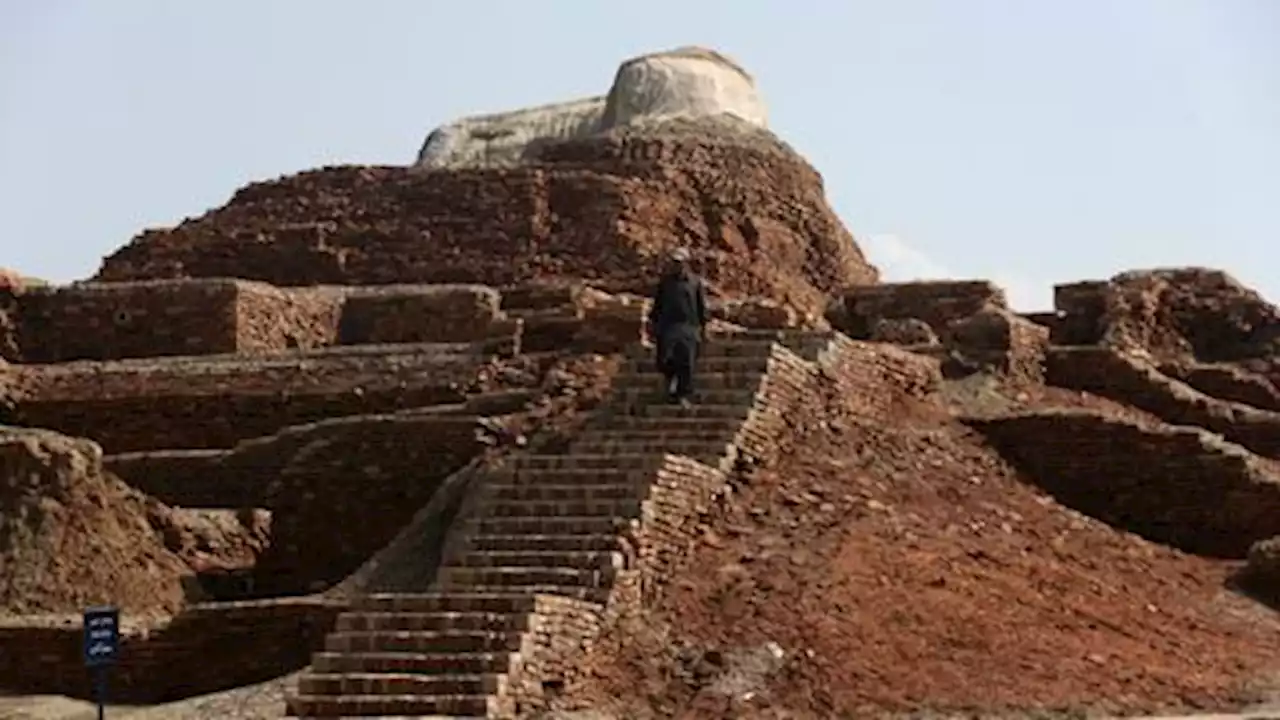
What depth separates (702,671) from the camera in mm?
19156

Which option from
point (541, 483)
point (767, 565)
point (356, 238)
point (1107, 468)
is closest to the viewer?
point (767, 565)

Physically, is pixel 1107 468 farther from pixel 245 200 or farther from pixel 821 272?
pixel 245 200

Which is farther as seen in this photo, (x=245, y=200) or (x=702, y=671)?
(x=245, y=200)

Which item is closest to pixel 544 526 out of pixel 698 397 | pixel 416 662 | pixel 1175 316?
pixel 416 662

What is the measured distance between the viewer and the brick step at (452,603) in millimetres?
19500

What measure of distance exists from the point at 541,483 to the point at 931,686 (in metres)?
4.26

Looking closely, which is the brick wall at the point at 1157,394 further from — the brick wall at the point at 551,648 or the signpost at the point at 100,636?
the signpost at the point at 100,636

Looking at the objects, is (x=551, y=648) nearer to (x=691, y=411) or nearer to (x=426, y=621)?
(x=426, y=621)

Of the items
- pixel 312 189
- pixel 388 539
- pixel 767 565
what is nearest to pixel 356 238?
pixel 312 189

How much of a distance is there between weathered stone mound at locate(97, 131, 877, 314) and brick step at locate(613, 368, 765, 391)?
487 inches

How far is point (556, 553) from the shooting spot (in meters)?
20.6

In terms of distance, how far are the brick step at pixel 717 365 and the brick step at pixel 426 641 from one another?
491 cm

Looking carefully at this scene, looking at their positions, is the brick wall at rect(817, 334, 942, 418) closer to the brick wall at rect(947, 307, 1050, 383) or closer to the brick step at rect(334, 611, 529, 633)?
the brick wall at rect(947, 307, 1050, 383)

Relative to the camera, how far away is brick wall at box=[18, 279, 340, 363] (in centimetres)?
3478
